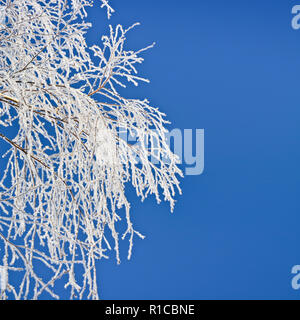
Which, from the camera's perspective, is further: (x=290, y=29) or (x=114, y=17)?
(x=290, y=29)

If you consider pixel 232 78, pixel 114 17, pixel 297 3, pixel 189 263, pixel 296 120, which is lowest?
pixel 189 263

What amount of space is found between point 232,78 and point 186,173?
3.18 ft

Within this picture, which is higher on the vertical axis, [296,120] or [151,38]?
[151,38]

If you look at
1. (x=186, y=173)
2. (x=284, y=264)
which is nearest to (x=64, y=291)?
(x=186, y=173)

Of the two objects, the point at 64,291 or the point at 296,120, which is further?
the point at 296,120

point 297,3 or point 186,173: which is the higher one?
point 297,3

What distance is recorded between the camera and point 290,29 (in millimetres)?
4258

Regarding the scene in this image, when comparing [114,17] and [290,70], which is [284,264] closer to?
[290,70]

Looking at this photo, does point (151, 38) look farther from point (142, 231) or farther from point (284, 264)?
point (284, 264)

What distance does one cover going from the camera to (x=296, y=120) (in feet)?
13.9

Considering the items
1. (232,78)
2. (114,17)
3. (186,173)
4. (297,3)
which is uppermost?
(297,3)

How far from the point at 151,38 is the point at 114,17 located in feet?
1.20

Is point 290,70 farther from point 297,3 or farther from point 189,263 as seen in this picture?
point 189,263

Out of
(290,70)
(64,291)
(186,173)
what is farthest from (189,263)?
(290,70)
